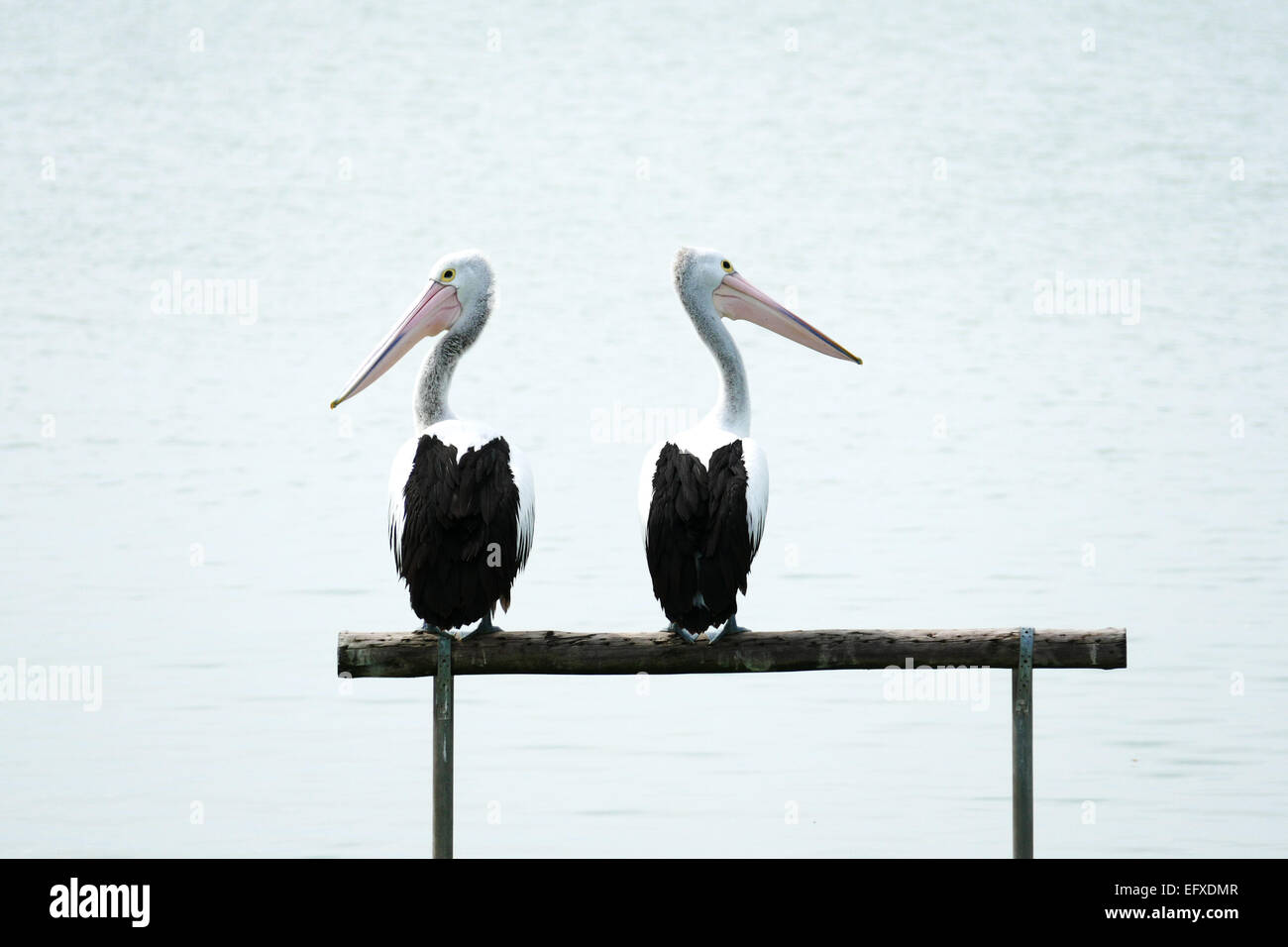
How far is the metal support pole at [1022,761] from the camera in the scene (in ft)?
22.2

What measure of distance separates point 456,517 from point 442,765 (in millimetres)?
817

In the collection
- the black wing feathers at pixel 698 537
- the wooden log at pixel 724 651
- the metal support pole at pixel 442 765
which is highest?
the black wing feathers at pixel 698 537

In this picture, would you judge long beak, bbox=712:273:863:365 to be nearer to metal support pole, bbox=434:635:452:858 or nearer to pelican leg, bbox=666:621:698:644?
pelican leg, bbox=666:621:698:644

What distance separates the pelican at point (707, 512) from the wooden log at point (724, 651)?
0.41ft

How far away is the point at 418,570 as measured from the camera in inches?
269

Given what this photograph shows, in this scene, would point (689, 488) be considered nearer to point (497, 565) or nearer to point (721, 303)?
point (497, 565)

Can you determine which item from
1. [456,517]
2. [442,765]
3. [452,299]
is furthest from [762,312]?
[442,765]

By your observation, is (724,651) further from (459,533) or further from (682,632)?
(459,533)

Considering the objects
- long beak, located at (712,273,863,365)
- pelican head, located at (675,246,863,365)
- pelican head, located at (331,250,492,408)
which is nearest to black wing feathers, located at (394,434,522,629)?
pelican head, located at (331,250,492,408)

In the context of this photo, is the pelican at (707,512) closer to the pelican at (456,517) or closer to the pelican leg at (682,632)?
the pelican leg at (682,632)

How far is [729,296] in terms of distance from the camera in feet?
27.1

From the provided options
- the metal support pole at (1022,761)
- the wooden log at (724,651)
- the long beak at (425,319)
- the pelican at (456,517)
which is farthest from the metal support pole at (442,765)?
the metal support pole at (1022,761)

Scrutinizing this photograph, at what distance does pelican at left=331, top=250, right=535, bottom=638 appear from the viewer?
676 cm

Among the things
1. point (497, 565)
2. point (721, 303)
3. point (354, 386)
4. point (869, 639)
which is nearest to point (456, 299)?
point (354, 386)
